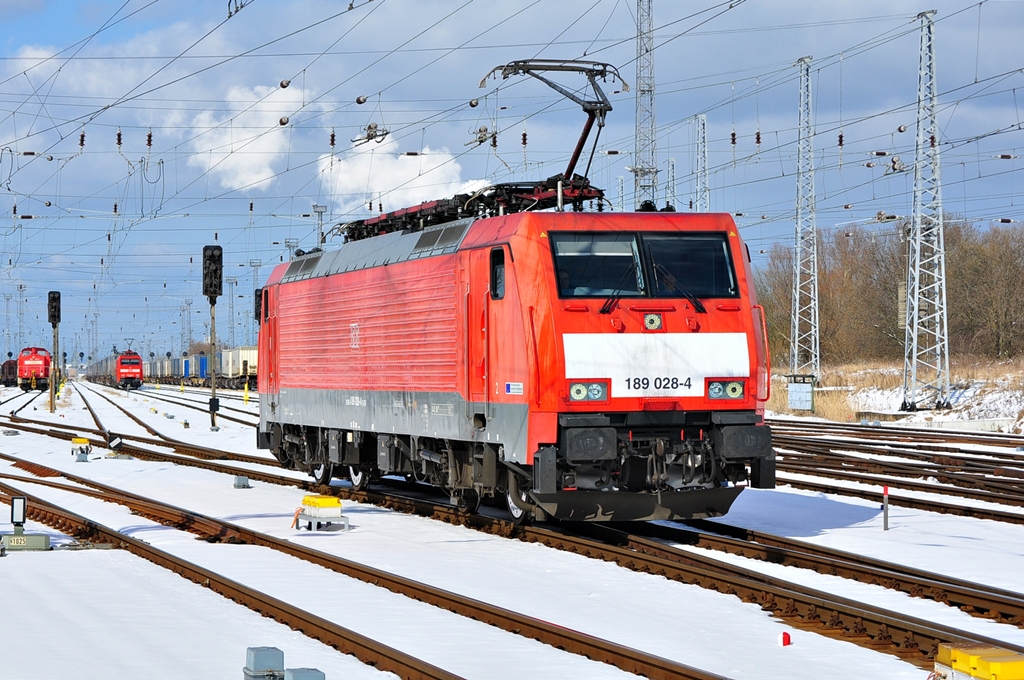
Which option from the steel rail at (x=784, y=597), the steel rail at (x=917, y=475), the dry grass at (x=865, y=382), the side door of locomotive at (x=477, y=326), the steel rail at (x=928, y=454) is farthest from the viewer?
the dry grass at (x=865, y=382)

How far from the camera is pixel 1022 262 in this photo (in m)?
57.9

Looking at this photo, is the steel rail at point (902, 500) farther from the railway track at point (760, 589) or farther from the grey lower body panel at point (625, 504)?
the railway track at point (760, 589)

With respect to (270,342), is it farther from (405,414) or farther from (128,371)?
(128,371)

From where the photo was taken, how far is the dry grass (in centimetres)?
4303

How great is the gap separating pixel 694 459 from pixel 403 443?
17.5 ft

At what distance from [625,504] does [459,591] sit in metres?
2.91

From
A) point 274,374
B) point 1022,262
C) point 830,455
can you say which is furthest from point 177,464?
point 1022,262

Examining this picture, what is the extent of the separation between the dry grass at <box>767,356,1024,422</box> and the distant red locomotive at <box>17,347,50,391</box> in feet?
213

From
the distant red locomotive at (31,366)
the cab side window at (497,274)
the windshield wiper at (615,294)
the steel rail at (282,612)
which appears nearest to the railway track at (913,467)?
the windshield wiper at (615,294)

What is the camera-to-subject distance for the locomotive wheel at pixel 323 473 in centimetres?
2145

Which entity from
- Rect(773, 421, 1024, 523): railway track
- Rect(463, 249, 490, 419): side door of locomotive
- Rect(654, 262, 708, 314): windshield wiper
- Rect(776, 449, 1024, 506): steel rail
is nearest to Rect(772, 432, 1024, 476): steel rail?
Rect(773, 421, 1024, 523): railway track

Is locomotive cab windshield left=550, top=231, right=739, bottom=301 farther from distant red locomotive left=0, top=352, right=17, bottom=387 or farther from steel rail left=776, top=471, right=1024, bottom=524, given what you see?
distant red locomotive left=0, top=352, right=17, bottom=387

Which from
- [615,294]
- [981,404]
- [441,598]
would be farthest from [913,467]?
[981,404]

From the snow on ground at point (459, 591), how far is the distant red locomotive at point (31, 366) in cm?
8574
